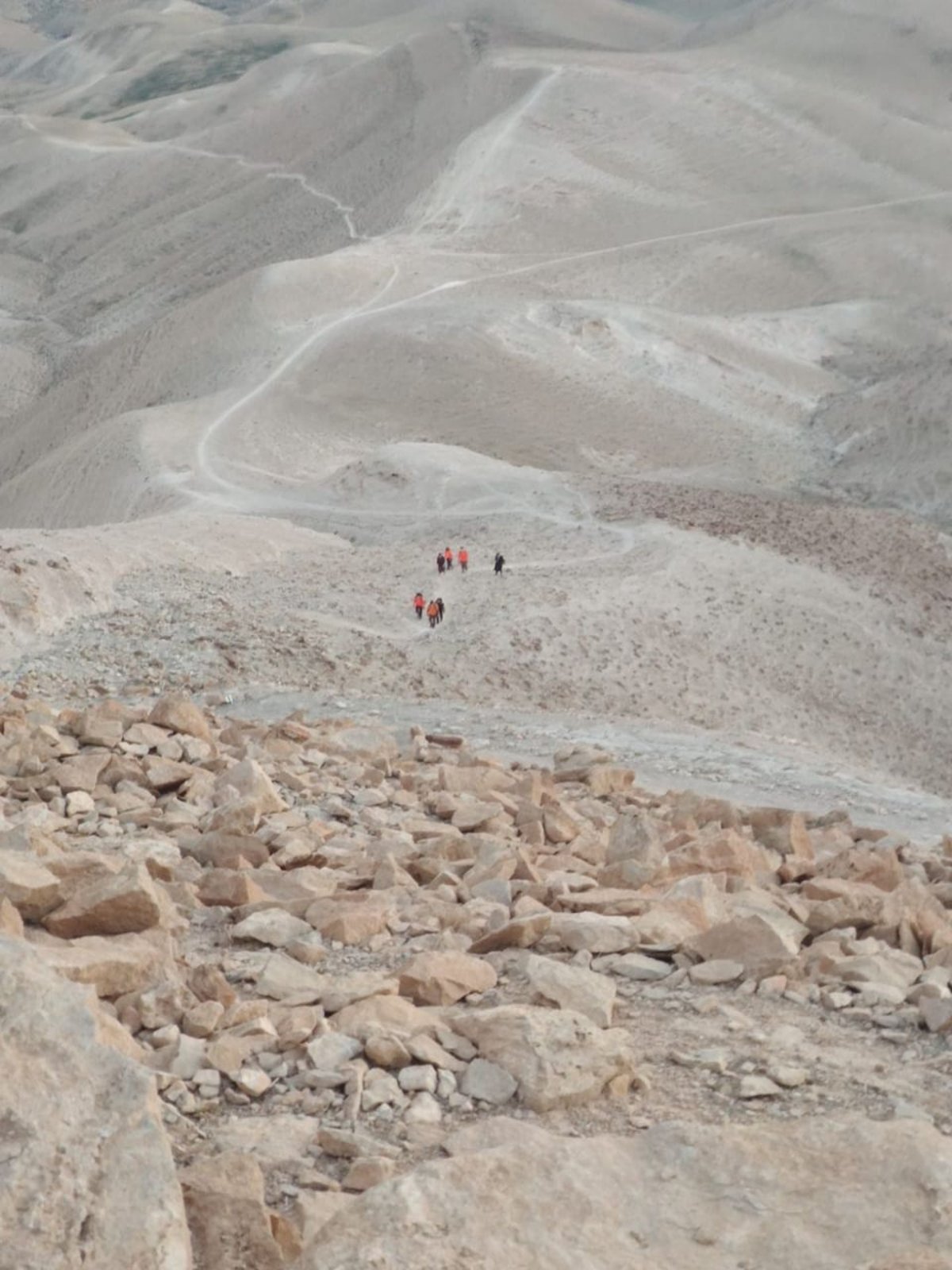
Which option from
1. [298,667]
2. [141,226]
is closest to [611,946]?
[298,667]

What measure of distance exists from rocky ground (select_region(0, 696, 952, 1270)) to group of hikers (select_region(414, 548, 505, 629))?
14242 mm

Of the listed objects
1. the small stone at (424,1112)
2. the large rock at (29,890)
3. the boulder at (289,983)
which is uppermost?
the large rock at (29,890)

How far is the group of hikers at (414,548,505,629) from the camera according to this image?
78.7 ft

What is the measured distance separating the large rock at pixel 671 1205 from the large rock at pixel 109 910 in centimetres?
204

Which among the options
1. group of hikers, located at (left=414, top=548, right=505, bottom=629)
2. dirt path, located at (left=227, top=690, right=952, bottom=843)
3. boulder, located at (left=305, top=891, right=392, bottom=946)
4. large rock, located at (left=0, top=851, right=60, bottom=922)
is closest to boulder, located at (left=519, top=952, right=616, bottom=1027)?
boulder, located at (left=305, top=891, right=392, bottom=946)

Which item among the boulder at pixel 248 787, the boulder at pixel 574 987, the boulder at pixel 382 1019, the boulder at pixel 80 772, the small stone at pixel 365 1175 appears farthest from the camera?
the boulder at pixel 80 772

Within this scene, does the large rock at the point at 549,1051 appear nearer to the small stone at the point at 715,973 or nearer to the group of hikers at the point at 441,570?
the small stone at the point at 715,973

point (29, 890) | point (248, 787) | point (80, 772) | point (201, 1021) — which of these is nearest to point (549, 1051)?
point (201, 1021)

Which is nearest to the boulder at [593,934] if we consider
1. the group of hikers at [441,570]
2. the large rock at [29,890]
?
the large rock at [29,890]

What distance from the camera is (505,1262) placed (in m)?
3.93

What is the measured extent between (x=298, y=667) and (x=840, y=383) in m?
35.9

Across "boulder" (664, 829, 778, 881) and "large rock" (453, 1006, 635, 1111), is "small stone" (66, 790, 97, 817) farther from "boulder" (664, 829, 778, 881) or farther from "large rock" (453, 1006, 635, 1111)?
"large rock" (453, 1006, 635, 1111)

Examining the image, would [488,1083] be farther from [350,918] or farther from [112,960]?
[350,918]

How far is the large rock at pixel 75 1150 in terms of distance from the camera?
12.2 ft
